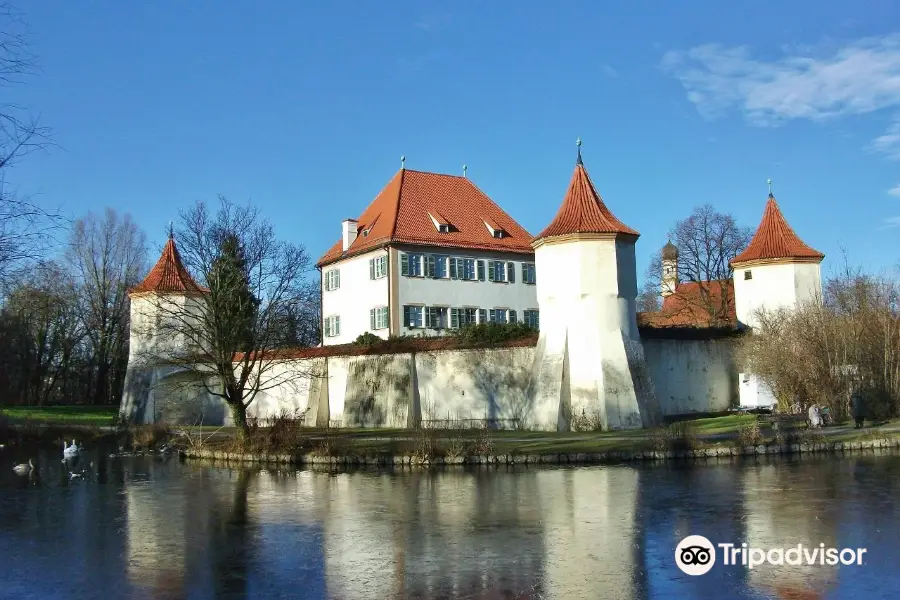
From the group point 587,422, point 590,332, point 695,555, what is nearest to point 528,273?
point 590,332

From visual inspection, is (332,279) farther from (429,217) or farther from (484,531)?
(484,531)

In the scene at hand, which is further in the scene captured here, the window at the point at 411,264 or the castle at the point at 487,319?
the window at the point at 411,264

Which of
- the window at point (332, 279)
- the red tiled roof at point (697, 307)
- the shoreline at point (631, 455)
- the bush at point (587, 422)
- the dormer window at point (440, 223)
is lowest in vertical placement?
the shoreline at point (631, 455)

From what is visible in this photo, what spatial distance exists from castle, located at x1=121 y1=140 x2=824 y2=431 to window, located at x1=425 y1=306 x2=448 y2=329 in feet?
0.25

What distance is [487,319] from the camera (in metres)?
44.7

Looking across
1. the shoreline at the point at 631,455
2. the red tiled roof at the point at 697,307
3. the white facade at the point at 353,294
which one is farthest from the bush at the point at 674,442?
the red tiled roof at the point at 697,307

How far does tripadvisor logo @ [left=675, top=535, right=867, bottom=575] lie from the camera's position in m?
10.1

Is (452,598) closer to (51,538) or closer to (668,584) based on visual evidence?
(668,584)

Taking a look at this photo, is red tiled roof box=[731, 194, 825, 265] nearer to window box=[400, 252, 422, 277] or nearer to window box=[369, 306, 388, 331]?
window box=[400, 252, 422, 277]

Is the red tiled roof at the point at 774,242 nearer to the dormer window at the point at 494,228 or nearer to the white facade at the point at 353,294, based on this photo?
the dormer window at the point at 494,228

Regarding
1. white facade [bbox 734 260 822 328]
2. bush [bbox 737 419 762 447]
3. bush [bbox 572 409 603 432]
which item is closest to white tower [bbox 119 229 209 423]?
bush [bbox 572 409 603 432]

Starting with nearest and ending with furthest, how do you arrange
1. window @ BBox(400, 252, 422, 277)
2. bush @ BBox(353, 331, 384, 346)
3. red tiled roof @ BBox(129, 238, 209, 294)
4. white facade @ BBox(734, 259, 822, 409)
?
white facade @ BBox(734, 259, 822, 409) < bush @ BBox(353, 331, 384, 346) < red tiled roof @ BBox(129, 238, 209, 294) < window @ BBox(400, 252, 422, 277)

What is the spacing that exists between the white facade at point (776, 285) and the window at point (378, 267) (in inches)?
646

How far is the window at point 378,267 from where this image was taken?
140 feet
